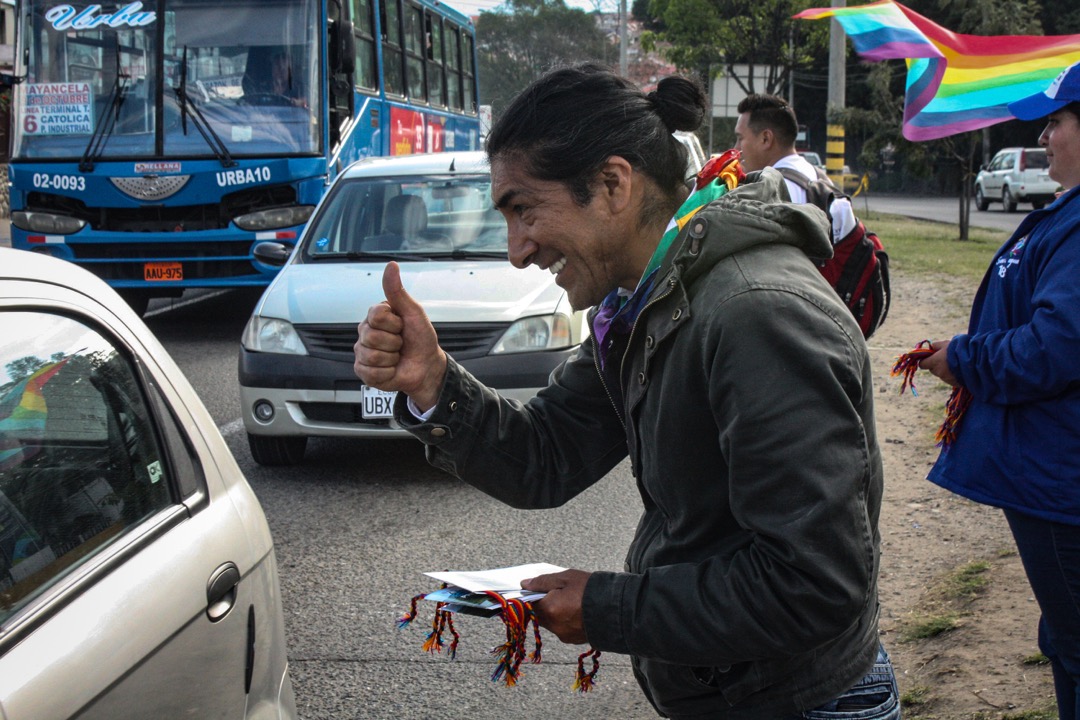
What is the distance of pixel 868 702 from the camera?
182cm

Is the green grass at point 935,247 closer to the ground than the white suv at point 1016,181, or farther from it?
closer to the ground

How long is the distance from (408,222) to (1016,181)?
97.0 ft

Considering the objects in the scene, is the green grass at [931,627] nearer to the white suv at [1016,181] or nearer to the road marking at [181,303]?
the road marking at [181,303]

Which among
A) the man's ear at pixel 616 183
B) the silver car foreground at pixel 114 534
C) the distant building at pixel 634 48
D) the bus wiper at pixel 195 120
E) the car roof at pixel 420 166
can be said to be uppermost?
the distant building at pixel 634 48

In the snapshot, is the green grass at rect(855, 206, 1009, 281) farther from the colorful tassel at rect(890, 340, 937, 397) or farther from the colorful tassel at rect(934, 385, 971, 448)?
the colorful tassel at rect(934, 385, 971, 448)

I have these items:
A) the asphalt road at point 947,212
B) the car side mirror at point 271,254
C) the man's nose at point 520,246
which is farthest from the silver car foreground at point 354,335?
the asphalt road at point 947,212

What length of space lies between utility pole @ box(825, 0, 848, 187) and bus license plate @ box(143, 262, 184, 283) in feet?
39.0

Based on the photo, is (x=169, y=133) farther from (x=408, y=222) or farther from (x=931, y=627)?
(x=931, y=627)

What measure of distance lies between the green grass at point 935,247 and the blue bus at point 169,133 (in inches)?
313

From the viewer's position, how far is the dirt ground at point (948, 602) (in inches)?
142

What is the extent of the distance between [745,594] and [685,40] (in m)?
43.7

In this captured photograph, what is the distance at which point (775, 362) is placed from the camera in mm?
1519

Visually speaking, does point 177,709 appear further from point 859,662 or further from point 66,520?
point 859,662

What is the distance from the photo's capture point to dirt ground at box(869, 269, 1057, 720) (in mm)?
3617
